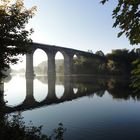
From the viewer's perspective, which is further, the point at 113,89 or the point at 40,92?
the point at 113,89

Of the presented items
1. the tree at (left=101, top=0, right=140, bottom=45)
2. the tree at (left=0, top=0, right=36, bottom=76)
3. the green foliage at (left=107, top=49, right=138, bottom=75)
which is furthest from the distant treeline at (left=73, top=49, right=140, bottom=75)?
the tree at (left=101, top=0, right=140, bottom=45)

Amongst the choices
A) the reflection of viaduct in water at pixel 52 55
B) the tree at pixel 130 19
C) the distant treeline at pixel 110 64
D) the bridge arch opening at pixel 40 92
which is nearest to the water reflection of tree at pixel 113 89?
the bridge arch opening at pixel 40 92

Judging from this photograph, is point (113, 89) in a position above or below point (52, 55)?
below

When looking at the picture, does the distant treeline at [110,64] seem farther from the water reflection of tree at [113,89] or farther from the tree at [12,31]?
the tree at [12,31]

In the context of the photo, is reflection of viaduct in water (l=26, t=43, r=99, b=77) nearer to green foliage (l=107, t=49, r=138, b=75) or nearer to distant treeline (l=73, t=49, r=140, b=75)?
distant treeline (l=73, t=49, r=140, b=75)

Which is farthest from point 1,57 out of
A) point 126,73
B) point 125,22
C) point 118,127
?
point 126,73

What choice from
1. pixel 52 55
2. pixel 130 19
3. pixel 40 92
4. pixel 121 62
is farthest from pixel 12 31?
pixel 121 62

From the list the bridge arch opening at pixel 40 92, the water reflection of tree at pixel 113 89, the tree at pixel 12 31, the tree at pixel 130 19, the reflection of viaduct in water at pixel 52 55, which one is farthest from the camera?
the reflection of viaduct in water at pixel 52 55

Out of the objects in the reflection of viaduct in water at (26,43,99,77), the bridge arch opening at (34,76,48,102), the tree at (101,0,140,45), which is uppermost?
the reflection of viaduct in water at (26,43,99,77)

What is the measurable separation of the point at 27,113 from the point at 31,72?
96.0 m

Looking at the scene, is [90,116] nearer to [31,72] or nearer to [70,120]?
[70,120]

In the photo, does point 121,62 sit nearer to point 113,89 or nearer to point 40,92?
point 113,89

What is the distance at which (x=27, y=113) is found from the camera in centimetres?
2780

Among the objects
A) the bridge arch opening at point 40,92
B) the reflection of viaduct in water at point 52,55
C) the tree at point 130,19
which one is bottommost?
the bridge arch opening at point 40,92
